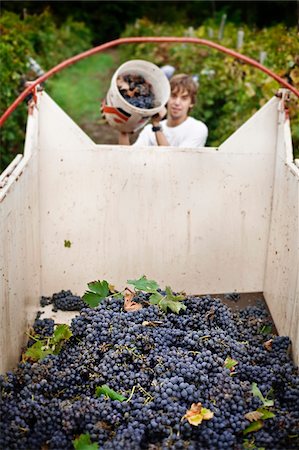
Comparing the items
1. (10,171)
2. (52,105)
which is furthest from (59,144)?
(10,171)

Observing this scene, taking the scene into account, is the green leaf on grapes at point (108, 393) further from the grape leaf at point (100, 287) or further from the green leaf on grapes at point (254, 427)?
the grape leaf at point (100, 287)

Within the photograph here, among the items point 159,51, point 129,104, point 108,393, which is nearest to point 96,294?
point 108,393

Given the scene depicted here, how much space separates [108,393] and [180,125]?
2379mm

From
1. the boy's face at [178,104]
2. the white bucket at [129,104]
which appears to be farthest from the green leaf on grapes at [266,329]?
the boy's face at [178,104]

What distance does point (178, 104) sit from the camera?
4.15 m

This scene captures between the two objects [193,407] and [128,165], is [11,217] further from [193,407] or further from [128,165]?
[193,407]

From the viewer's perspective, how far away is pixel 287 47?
5559mm

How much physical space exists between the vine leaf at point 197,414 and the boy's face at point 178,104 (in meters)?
2.45

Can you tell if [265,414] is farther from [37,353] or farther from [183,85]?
[183,85]

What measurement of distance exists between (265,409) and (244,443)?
0.18m

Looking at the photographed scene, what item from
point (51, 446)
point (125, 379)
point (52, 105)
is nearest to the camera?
point (51, 446)

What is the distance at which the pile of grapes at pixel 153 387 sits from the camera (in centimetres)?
212

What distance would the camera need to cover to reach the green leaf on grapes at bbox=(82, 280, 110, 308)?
279cm

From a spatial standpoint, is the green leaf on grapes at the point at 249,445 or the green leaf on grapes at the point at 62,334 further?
the green leaf on grapes at the point at 62,334
